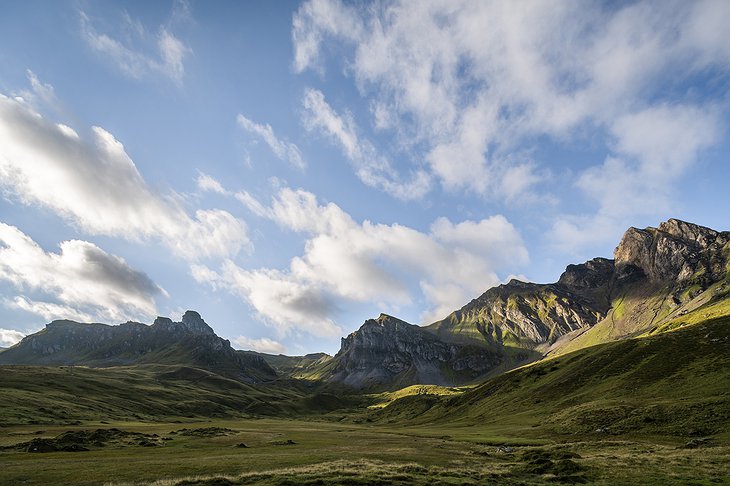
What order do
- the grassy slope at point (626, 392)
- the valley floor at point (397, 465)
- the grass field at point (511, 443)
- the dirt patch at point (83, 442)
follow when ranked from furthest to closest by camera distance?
the grassy slope at point (626, 392), the dirt patch at point (83, 442), the grass field at point (511, 443), the valley floor at point (397, 465)

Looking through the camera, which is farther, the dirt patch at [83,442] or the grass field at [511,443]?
the dirt patch at [83,442]

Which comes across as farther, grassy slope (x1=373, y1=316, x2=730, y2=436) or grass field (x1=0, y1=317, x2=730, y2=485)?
grassy slope (x1=373, y1=316, x2=730, y2=436)

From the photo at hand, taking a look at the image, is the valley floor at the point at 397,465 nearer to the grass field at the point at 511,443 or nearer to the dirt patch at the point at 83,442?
the grass field at the point at 511,443

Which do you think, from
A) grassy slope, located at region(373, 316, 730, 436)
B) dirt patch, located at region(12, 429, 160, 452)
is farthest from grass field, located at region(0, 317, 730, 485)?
grassy slope, located at region(373, 316, 730, 436)

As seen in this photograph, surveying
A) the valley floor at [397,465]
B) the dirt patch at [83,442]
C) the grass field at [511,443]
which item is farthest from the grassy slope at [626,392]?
the dirt patch at [83,442]

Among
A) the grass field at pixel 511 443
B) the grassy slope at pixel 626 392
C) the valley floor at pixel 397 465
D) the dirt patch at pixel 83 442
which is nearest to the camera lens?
the valley floor at pixel 397 465

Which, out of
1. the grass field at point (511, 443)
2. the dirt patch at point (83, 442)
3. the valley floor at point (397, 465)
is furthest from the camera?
the dirt patch at point (83, 442)

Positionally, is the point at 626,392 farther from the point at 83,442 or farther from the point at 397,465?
the point at 83,442

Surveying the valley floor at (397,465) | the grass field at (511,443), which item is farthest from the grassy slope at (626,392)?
the valley floor at (397,465)

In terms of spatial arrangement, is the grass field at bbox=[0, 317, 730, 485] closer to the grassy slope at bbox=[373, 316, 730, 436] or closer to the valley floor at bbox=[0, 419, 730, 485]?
the valley floor at bbox=[0, 419, 730, 485]

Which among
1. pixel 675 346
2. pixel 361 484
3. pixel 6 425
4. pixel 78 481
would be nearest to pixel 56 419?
pixel 6 425

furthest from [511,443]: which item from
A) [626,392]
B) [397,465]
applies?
[626,392]

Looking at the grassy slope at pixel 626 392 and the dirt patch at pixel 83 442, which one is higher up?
the grassy slope at pixel 626 392

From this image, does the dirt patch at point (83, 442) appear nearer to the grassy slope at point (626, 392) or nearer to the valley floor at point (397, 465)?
the valley floor at point (397, 465)
